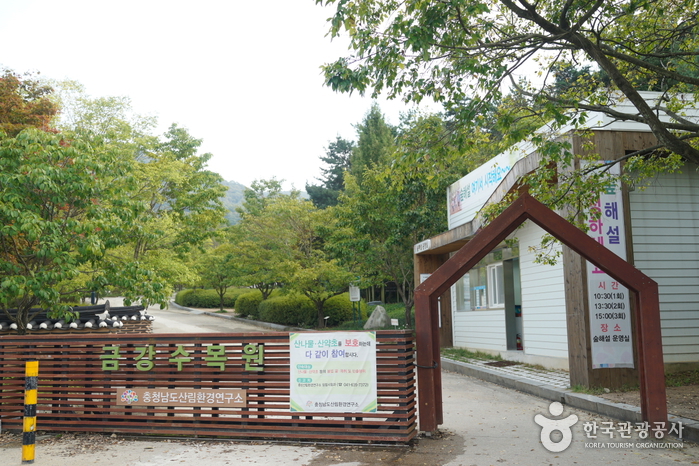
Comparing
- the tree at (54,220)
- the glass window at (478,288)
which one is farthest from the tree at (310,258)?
the tree at (54,220)

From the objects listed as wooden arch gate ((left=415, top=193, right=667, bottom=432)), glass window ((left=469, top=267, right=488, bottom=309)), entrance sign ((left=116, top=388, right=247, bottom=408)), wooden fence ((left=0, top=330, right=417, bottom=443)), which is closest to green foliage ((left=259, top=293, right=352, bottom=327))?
glass window ((left=469, top=267, right=488, bottom=309))

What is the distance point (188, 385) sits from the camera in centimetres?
742

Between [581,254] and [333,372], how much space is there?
3516 millimetres

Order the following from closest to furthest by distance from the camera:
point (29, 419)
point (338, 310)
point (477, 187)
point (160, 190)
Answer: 1. point (29, 419)
2. point (477, 187)
3. point (160, 190)
4. point (338, 310)

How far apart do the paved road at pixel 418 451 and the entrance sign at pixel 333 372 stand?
1.65ft

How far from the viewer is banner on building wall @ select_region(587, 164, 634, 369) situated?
31.8 ft

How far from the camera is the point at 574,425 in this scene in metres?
7.74

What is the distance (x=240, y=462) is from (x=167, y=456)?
0.99 metres

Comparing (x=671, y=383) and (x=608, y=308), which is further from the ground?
(x=608, y=308)

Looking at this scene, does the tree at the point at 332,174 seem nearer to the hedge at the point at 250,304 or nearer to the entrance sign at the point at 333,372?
the hedge at the point at 250,304

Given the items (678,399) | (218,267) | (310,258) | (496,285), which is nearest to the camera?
(678,399)

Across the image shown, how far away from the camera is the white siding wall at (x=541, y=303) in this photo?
12344mm

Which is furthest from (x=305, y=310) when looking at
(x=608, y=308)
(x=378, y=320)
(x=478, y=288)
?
(x=608, y=308)

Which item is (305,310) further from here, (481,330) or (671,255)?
(671,255)
